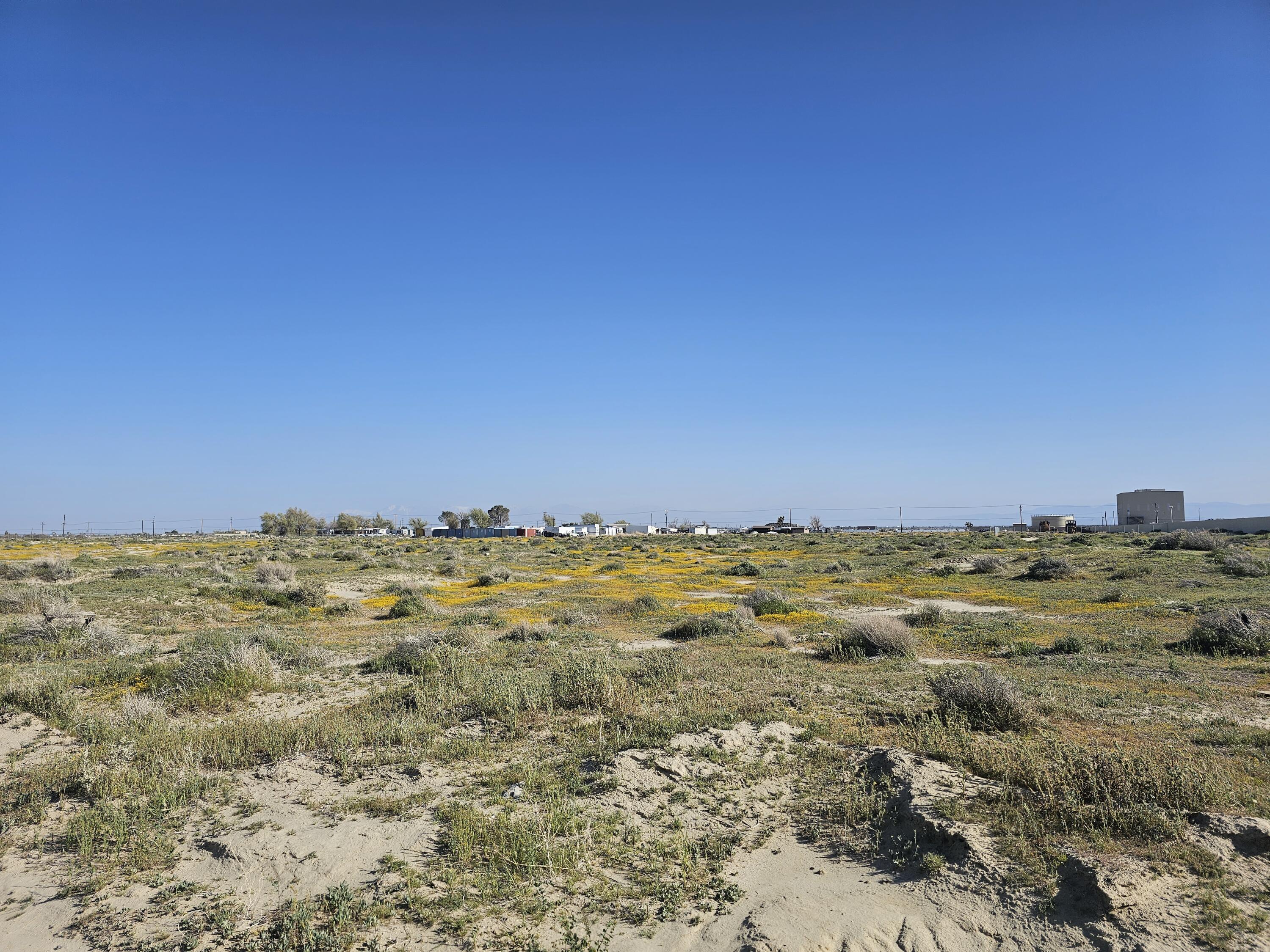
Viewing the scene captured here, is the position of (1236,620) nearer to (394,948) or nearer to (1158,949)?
(1158,949)

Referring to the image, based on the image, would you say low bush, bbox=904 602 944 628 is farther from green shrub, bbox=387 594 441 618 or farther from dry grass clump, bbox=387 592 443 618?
green shrub, bbox=387 594 441 618

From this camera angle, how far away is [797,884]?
19.0 feet

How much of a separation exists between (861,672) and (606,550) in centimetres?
5525

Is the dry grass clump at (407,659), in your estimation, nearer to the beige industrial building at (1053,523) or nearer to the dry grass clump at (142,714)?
the dry grass clump at (142,714)

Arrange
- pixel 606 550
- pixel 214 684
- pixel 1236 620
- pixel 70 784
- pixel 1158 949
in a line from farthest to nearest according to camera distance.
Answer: pixel 606 550
pixel 1236 620
pixel 214 684
pixel 70 784
pixel 1158 949

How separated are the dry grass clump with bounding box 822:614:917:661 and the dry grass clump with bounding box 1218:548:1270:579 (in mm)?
21387

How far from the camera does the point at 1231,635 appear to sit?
1434cm

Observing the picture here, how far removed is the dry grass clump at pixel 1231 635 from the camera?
14.0m

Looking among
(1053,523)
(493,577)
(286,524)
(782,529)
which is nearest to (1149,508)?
(1053,523)

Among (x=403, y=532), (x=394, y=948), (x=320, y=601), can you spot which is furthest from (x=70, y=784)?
(x=403, y=532)

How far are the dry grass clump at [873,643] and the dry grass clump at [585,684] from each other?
553 centimetres

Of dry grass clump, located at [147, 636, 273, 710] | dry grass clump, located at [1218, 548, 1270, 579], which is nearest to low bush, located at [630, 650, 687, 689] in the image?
dry grass clump, located at [147, 636, 273, 710]

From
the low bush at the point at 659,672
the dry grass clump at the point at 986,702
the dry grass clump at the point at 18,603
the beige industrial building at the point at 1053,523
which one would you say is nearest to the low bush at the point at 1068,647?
the dry grass clump at the point at 986,702

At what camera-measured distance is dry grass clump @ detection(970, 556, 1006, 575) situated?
35.8m
